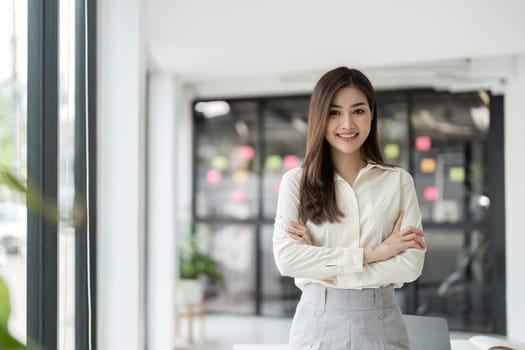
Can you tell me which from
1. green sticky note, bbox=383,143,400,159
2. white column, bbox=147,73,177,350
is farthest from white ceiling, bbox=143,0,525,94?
green sticky note, bbox=383,143,400,159

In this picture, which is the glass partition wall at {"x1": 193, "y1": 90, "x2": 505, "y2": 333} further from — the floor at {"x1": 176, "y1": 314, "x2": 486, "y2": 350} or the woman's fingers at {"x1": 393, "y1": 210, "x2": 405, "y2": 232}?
the woman's fingers at {"x1": 393, "y1": 210, "x2": 405, "y2": 232}

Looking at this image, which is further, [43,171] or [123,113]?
[123,113]

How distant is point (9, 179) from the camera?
0.33m

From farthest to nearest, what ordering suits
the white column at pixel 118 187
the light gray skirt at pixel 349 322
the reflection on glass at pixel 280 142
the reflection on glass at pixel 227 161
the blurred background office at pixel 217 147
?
the reflection on glass at pixel 227 161 < the reflection on glass at pixel 280 142 < the white column at pixel 118 187 < the blurred background office at pixel 217 147 < the light gray skirt at pixel 349 322

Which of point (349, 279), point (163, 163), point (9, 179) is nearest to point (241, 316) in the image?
point (163, 163)

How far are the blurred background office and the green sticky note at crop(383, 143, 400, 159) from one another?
0.03 feet

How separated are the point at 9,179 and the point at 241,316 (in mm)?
5541

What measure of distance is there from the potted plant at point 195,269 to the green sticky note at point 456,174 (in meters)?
2.71

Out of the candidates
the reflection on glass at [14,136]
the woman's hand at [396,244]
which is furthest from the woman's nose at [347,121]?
the reflection on glass at [14,136]

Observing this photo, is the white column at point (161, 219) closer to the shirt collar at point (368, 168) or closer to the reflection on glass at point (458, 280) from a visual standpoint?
the reflection on glass at point (458, 280)

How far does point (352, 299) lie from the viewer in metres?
1.48

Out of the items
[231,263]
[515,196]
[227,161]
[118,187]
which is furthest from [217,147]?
[118,187]

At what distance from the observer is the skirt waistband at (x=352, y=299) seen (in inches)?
57.9

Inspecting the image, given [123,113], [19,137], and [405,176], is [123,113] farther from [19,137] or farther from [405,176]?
[405,176]
